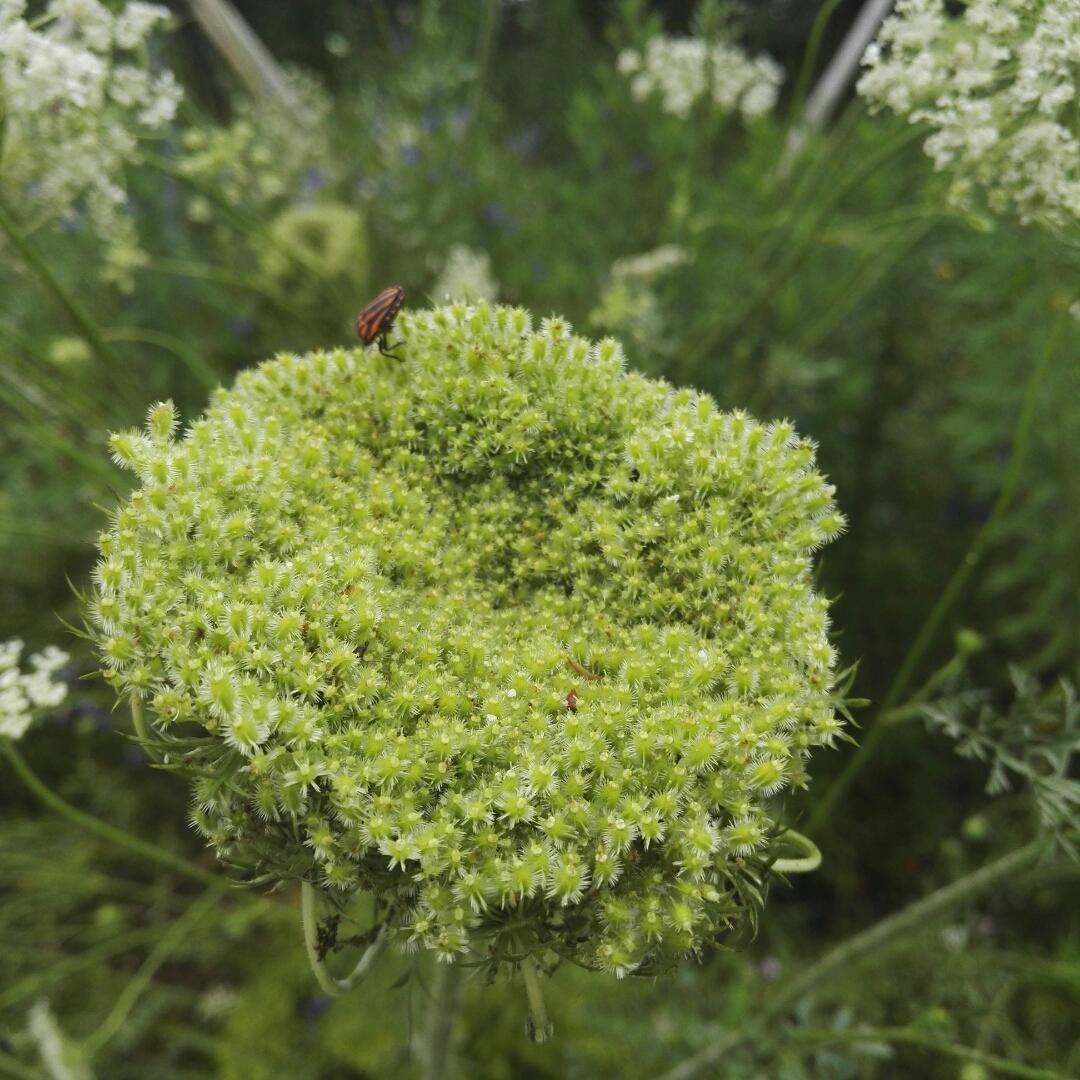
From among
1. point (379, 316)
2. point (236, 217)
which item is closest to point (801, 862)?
point (379, 316)

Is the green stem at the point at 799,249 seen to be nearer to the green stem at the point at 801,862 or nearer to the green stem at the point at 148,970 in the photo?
the green stem at the point at 801,862

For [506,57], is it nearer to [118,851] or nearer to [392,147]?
[392,147]

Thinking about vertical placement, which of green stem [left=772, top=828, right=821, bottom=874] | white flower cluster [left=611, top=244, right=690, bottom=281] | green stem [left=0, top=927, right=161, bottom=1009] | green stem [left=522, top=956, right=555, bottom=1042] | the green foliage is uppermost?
white flower cluster [left=611, top=244, right=690, bottom=281]

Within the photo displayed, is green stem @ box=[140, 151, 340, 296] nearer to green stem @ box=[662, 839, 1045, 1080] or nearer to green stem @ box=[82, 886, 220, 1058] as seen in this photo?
green stem @ box=[82, 886, 220, 1058]

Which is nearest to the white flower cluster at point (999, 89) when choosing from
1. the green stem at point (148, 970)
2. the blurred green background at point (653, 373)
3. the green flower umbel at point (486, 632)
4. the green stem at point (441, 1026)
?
the blurred green background at point (653, 373)

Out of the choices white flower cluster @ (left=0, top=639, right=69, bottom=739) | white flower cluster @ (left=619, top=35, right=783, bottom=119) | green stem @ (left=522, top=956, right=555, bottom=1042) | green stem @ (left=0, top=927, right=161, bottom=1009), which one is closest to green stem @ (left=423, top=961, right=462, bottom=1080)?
green stem @ (left=522, top=956, right=555, bottom=1042)

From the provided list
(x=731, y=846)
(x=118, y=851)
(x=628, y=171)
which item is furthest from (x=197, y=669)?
(x=628, y=171)
